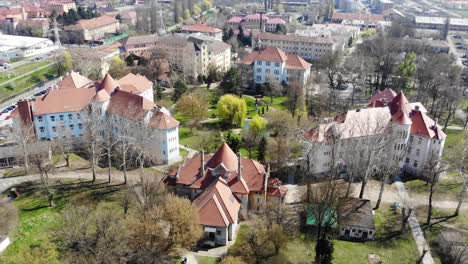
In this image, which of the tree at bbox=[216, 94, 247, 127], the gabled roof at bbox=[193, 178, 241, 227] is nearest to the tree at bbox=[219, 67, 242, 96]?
the tree at bbox=[216, 94, 247, 127]

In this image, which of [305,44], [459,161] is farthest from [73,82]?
[305,44]

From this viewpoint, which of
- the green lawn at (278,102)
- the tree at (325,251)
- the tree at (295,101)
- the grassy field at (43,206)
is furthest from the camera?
the green lawn at (278,102)

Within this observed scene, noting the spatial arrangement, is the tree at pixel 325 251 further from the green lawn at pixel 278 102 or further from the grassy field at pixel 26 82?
the grassy field at pixel 26 82

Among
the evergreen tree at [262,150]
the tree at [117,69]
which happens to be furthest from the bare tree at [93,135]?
the tree at [117,69]

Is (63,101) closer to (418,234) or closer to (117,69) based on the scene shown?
(117,69)

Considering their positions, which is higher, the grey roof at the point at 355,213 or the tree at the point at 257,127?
the tree at the point at 257,127
